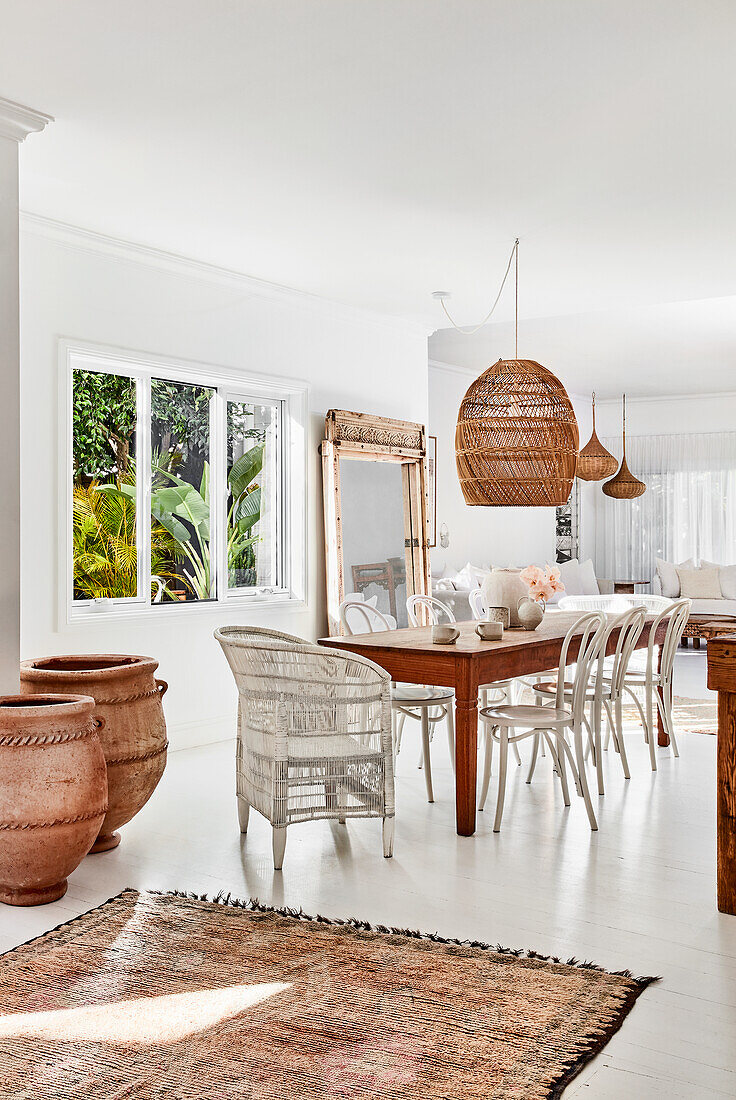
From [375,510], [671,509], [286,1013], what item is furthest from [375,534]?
[671,509]

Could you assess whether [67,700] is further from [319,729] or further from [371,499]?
[371,499]

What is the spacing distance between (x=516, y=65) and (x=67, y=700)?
8.44ft

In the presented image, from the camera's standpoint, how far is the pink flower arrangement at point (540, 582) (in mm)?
4895

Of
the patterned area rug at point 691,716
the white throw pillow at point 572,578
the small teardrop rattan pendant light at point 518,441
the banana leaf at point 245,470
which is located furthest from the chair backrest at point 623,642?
the white throw pillow at point 572,578

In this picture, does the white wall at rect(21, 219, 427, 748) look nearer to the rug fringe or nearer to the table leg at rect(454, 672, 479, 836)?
the rug fringe

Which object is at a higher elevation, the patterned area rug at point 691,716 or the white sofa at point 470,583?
the white sofa at point 470,583

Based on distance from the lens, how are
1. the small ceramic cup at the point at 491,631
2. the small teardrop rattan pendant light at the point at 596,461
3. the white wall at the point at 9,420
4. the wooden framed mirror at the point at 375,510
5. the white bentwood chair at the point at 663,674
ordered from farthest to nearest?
the small teardrop rattan pendant light at the point at 596,461 → the wooden framed mirror at the point at 375,510 → the white bentwood chair at the point at 663,674 → the small ceramic cup at the point at 491,631 → the white wall at the point at 9,420

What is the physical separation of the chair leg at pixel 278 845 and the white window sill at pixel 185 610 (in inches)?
73.2

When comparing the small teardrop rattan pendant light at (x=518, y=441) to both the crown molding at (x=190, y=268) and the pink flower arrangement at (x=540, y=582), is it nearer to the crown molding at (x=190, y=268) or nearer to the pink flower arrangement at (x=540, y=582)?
the pink flower arrangement at (x=540, y=582)

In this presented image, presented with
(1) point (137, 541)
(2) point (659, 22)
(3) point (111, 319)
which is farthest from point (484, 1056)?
(3) point (111, 319)

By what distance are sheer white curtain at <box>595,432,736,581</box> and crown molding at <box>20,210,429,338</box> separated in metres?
6.47

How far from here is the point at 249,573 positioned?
6.18 metres

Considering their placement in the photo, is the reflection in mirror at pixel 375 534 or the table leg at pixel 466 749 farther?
the reflection in mirror at pixel 375 534

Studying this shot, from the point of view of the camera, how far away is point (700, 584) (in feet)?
37.4
